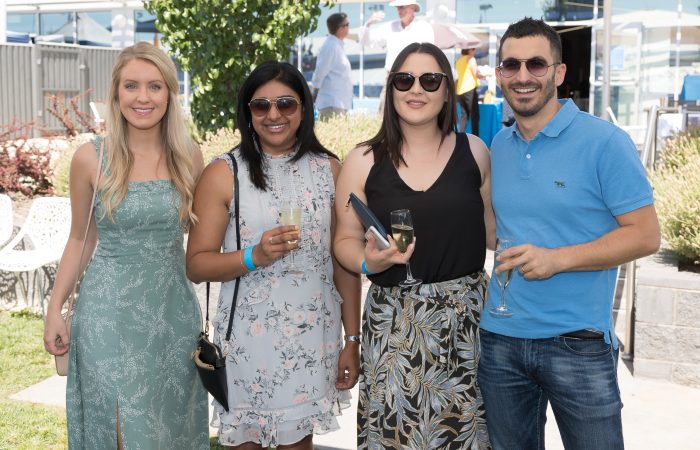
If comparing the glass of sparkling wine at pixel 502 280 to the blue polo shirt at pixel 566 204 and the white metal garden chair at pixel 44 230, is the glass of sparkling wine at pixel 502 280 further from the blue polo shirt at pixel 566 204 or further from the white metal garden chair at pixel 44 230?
the white metal garden chair at pixel 44 230

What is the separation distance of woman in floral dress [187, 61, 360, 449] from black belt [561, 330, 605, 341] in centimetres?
102

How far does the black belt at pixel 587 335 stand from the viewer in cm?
277

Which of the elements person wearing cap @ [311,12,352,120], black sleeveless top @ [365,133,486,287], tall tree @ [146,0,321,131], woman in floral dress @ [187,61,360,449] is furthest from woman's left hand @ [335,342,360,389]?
person wearing cap @ [311,12,352,120]

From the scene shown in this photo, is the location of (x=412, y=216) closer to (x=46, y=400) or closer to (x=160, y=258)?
(x=160, y=258)

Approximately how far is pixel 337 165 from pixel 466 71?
813cm

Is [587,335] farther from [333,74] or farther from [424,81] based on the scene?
[333,74]

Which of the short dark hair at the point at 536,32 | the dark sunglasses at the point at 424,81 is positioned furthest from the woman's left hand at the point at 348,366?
the short dark hair at the point at 536,32

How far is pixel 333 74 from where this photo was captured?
36.8ft

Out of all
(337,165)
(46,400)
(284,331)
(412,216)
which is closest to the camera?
(412,216)

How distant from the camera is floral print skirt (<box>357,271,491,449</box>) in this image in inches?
118

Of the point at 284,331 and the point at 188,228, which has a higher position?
the point at 188,228

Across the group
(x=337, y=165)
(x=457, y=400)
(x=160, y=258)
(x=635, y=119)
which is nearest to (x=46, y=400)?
(x=160, y=258)

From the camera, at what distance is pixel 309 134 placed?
3.38m

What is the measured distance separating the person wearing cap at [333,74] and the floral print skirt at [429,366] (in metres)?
8.43
